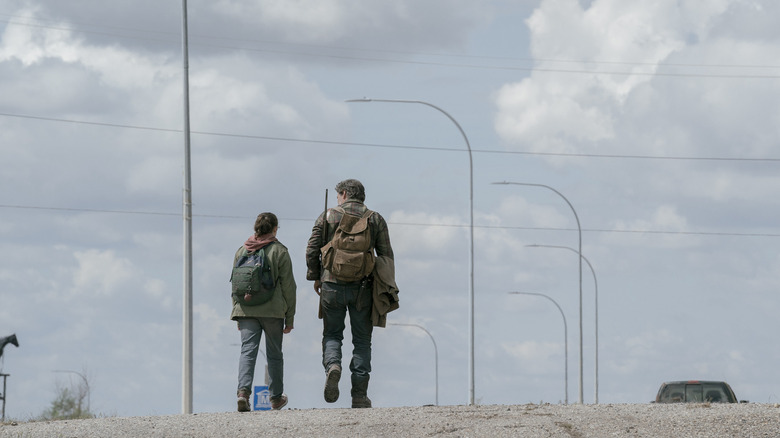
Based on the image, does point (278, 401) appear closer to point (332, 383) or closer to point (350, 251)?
point (332, 383)

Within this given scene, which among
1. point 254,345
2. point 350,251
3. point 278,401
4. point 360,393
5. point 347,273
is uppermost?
point 350,251

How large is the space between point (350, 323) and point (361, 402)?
76 cm

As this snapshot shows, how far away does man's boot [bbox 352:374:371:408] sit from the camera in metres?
12.5

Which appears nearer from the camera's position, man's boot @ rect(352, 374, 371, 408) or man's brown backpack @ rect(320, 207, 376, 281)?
man's brown backpack @ rect(320, 207, 376, 281)

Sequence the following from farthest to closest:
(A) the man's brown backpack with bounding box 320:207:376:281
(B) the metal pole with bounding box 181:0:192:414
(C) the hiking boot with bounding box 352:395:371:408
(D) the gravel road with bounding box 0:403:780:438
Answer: (B) the metal pole with bounding box 181:0:192:414 → (C) the hiking boot with bounding box 352:395:371:408 → (A) the man's brown backpack with bounding box 320:207:376:281 → (D) the gravel road with bounding box 0:403:780:438

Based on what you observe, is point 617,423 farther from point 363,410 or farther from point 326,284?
point 326,284

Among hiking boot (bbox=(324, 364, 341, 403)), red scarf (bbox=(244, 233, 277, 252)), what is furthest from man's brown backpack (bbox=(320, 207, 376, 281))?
hiking boot (bbox=(324, 364, 341, 403))

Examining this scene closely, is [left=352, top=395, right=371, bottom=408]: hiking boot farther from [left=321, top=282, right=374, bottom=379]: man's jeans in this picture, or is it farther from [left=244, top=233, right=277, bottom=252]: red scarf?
[left=244, top=233, right=277, bottom=252]: red scarf

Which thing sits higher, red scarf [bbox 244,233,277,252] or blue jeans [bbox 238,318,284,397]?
red scarf [bbox 244,233,277,252]

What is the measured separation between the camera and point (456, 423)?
10562 millimetres

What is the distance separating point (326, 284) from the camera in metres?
12.4

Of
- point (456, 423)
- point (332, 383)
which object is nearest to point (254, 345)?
point (332, 383)

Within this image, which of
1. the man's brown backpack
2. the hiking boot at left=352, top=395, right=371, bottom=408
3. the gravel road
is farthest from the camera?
the hiking boot at left=352, top=395, right=371, bottom=408

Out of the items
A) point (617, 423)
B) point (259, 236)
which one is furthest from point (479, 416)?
point (259, 236)
